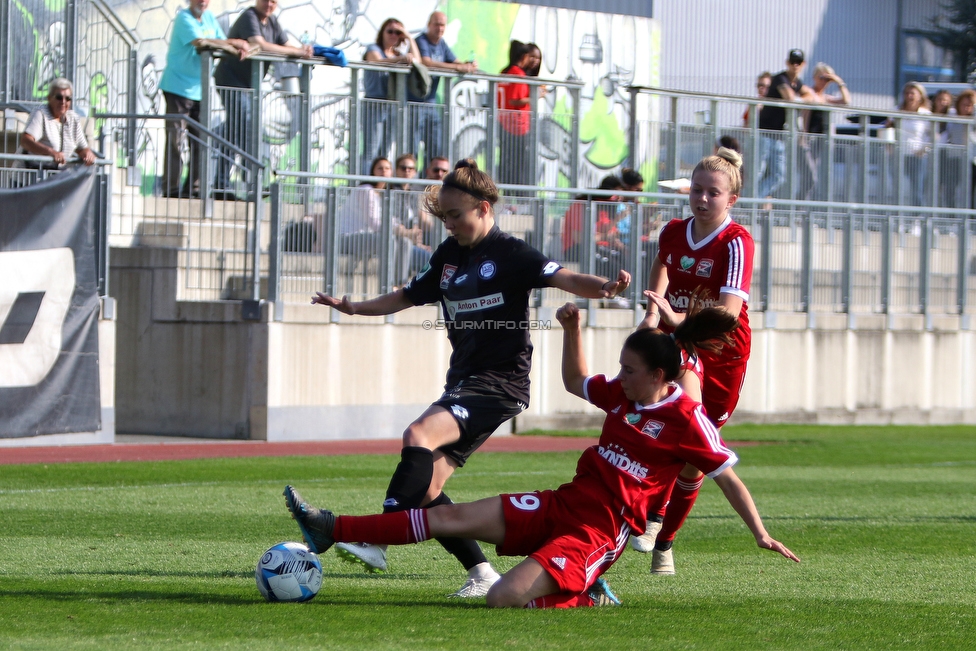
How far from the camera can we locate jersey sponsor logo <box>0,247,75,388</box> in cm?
1312

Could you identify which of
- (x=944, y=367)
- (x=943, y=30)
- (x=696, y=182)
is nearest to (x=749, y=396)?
(x=944, y=367)

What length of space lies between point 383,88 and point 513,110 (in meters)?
1.81

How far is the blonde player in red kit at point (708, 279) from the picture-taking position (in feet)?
21.9

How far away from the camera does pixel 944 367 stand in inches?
793

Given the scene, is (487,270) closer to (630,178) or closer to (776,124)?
(630,178)

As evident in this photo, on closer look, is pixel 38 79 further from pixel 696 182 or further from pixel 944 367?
pixel 944 367

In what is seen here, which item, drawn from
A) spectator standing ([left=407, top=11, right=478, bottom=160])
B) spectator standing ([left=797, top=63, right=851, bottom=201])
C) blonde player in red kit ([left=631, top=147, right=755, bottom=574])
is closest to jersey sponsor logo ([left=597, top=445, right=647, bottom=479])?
blonde player in red kit ([left=631, top=147, right=755, bottom=574])

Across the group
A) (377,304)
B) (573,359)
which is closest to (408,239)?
(377,304)

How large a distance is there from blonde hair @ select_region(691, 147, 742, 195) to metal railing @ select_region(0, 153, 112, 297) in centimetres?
893

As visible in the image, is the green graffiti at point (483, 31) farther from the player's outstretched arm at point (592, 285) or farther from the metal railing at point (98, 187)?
the player's outstretched arm at point (592, 285)

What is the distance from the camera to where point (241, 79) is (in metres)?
16.8

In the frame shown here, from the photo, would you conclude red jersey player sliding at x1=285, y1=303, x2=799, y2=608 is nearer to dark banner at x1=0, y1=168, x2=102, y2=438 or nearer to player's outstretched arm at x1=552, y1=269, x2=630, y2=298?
player's outstretched arm at x1=552, y1=269, x2=630, y2=298

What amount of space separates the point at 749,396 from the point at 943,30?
18.6 metres

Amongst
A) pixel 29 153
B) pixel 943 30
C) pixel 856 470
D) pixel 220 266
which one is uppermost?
pixel 943 30
